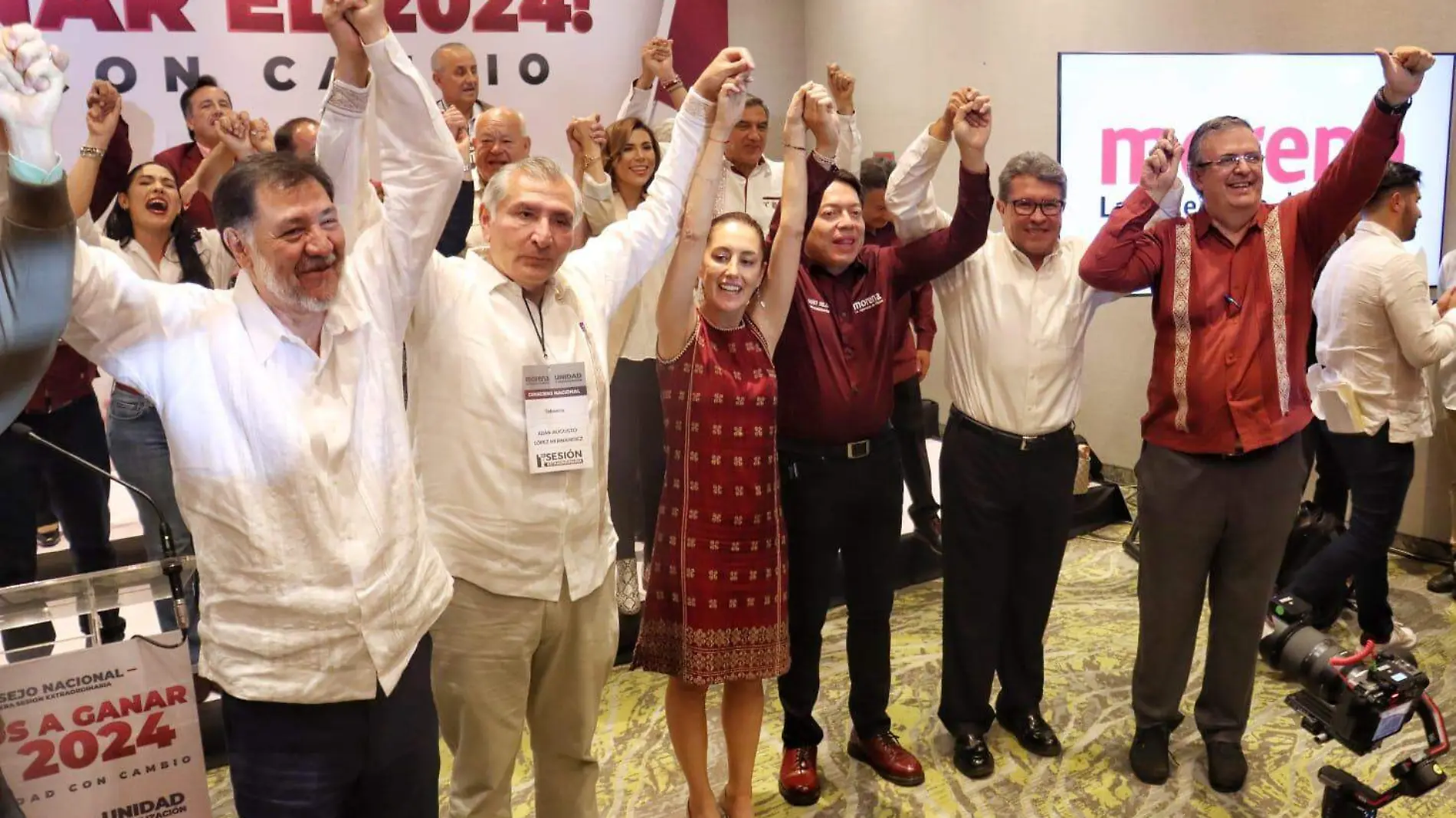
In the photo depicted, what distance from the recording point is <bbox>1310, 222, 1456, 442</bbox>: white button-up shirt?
3.36m

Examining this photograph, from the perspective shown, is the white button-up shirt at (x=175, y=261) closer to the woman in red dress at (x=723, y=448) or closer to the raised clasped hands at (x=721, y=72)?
the woman in red dress at (x=723, y=448)

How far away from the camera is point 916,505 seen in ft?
14.2

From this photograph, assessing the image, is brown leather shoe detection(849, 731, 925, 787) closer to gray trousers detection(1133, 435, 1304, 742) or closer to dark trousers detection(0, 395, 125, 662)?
gray trousers detection(1133, 435, 1304, 742)

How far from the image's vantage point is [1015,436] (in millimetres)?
2734

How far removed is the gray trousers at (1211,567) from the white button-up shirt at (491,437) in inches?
61.8

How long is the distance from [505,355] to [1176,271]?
5.55 ft

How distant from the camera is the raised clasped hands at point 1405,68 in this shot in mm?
2287

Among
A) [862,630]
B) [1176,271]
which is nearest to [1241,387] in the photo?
[1176,271]

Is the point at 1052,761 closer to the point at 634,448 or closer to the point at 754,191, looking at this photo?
the point at 634,448

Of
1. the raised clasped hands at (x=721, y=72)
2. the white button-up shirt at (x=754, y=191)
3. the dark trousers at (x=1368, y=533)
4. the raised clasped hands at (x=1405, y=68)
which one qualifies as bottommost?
the dark trousers at (x=1368, y=533)

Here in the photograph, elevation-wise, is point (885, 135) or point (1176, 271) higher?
point (885, 135)

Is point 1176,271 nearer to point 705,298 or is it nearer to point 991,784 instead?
point 705,298

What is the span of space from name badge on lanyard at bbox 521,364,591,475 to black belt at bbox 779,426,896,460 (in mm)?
776

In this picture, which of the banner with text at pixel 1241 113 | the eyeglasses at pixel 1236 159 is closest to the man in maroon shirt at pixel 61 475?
the eyeglasses at pixel 1236 159
